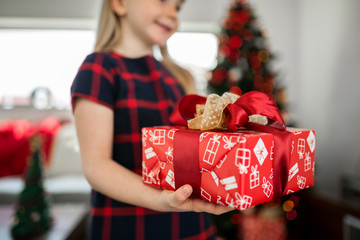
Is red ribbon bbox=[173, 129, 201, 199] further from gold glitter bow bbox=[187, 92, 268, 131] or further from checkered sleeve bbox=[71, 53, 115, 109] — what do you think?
checkered sleeve bbox=[71, 53, 115, 109]

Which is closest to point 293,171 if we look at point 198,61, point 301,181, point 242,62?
point 301,181

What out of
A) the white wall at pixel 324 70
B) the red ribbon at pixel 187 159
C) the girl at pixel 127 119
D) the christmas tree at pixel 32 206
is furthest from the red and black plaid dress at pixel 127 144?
the white wall at pixel 324 70

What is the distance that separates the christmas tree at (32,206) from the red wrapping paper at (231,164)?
1.11 meters

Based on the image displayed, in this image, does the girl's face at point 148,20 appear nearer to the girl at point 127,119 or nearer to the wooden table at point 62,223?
the girl at point 127,119

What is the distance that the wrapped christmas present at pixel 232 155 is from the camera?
1.19ft

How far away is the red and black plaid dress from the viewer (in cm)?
59

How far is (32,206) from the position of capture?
4.29 ft

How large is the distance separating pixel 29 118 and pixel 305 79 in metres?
3.05

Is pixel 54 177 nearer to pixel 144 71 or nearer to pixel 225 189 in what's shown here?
pixel 144 71

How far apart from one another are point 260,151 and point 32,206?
1.35 metres

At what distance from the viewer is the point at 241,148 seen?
35 centimetres

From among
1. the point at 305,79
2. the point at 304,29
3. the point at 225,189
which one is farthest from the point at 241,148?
the point at 304,29

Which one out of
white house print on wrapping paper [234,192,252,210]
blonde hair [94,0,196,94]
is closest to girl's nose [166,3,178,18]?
blonde hair [94,0,196,94]

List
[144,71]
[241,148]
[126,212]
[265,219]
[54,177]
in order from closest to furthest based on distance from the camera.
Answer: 1. [241,148]
2. [126,212]
3. [144,71]
4. [265,219]
5. [54,177]
